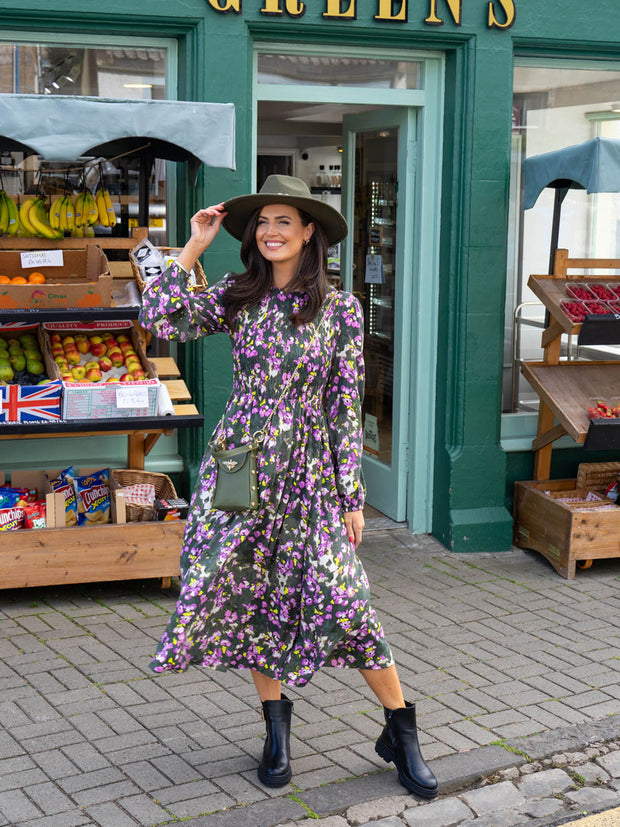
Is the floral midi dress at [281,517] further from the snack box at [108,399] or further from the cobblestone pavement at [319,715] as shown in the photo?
the snack box at [108,399]

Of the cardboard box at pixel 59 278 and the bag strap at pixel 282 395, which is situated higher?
the cardboard box at pixel 59 278

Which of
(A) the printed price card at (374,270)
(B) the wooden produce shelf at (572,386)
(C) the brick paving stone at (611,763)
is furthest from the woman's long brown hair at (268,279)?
(A) the printed price card at (374,270)

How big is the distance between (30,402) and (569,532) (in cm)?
311

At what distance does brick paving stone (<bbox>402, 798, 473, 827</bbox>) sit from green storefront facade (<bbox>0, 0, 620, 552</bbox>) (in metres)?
3.01

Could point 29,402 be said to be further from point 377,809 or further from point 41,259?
point 377,809

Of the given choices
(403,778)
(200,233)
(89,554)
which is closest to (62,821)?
(403,778)

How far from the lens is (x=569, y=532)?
6.47m

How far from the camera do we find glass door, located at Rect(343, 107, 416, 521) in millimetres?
7094

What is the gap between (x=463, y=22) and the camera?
21.8 feet

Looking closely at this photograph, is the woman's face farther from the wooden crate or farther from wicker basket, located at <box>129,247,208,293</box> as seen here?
the wooden crate

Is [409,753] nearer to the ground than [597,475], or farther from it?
nearer to the ground

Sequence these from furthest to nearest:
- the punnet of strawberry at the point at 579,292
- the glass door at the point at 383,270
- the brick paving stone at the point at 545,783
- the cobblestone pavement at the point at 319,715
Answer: the glass door at the point at 383,270 < the punnet of strawberry at the point at 579,292 < the brick paving stone at the point at 545,783 < the cobblestone pavement at the point at 319,715

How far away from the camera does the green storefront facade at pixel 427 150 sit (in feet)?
20.7

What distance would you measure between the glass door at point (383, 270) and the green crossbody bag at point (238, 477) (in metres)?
3.42
